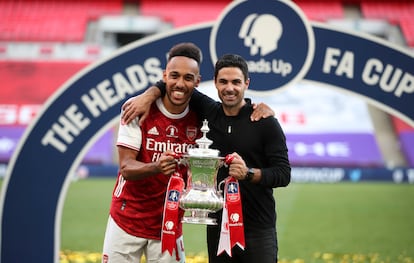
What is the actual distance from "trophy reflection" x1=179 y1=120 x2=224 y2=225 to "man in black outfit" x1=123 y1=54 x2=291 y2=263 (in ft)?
0.37

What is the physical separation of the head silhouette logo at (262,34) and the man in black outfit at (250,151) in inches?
55.8

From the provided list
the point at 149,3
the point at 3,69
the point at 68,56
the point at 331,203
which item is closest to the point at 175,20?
the point at 149,3

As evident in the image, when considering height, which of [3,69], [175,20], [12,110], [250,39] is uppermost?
[175,20]

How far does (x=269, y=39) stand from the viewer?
15.3ft

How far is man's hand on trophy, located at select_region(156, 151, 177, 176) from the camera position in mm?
3085

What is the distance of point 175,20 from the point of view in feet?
45.9

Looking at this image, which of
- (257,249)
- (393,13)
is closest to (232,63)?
(257,249)

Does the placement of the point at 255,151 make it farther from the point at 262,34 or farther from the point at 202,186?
the point at 262,34

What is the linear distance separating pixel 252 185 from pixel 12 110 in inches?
395

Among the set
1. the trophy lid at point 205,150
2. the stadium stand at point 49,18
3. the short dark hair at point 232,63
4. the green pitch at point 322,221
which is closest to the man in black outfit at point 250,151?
the short dark hair at point 232,63

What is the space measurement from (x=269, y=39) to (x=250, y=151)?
160 centimetres

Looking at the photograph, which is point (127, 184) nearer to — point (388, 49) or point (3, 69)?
point (388, 49)

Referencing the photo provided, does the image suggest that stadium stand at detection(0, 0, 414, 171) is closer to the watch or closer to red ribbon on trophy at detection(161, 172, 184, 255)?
red ribbon on trophy at detection(161, 172, 184, 255)

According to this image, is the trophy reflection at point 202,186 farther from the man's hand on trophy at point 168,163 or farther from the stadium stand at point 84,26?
the stadium stand at point 84,26
